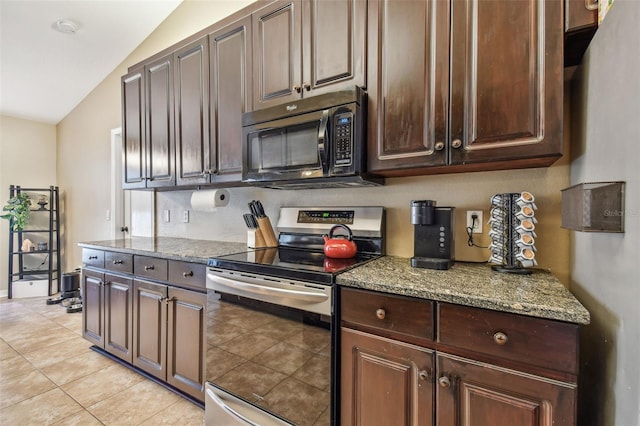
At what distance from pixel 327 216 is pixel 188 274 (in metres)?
0.91

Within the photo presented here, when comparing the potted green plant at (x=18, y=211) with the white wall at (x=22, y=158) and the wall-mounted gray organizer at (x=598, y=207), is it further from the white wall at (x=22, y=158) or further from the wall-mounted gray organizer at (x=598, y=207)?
the wall-mounted gray organizer at (x=598, y=207)

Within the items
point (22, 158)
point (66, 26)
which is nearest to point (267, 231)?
point (66, 26)

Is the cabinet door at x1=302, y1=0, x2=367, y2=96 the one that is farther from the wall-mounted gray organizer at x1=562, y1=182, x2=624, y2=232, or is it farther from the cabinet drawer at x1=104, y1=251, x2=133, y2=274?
the cabinet drawer at x1=104, y1=251, x2=133, y2=274

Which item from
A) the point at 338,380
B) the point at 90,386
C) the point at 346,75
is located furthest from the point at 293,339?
the point at 90,386

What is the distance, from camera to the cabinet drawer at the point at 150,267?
190cm

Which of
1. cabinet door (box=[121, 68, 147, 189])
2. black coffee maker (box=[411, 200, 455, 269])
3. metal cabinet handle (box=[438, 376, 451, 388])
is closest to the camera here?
metal cabinet handle (box=[438, 376, 451, 388])

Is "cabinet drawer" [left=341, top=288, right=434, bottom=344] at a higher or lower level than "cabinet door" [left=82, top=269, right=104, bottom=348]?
higher

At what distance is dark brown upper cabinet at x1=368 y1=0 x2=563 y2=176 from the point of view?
110cm

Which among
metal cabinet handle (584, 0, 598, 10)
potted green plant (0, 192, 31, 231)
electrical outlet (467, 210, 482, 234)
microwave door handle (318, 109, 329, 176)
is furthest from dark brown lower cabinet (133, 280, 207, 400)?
potted green plant (0, 192, 31, 231)

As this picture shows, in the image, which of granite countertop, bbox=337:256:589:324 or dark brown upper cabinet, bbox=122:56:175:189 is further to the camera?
dark brown upper cabinet, bbox=122:56:175:189

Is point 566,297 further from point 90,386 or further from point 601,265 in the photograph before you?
point 90,386

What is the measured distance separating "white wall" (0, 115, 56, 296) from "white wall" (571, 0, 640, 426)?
247 inches

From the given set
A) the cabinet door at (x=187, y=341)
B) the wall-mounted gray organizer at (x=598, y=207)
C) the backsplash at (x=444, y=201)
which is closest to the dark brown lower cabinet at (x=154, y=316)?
the cabinet door at (x=187, y=341)

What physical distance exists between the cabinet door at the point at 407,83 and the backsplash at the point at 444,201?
329 millimetres
